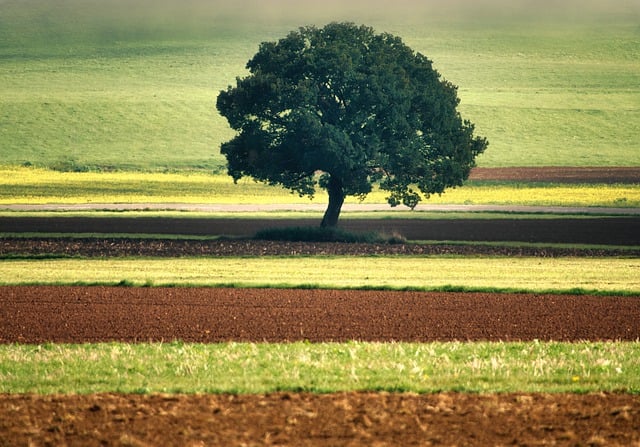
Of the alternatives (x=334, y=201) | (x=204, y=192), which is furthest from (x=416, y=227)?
(x=204, y=192)

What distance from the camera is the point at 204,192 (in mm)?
79250

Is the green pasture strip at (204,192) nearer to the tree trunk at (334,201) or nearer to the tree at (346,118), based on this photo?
the tree at (346,118)

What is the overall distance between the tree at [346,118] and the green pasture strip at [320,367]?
93.3 feet

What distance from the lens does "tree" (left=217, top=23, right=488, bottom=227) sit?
47.8 metres

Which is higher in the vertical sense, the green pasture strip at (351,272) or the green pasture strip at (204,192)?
the green pasture strip at (351,272)

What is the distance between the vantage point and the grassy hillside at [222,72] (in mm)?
105750

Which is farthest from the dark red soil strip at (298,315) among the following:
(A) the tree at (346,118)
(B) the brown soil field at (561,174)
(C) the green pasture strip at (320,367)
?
(B) the brown soil field at (561,174)

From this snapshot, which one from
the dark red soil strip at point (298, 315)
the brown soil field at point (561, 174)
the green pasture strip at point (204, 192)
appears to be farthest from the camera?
the brown soil field at point (561, 174)

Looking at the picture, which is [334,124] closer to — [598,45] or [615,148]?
[615,148]

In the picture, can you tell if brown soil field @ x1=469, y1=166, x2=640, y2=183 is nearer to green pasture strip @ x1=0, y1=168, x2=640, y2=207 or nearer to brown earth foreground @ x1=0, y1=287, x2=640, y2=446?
green pasture strip @ x1=0, y1=168, x2=640, y2=207

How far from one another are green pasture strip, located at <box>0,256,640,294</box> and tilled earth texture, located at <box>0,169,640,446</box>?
1633mm

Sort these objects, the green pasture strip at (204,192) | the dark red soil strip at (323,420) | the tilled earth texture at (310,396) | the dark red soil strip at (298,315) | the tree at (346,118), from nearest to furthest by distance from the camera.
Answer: the dark red soil strip at (323,420), the tilled earth texture at (310,396), the dark red soil strip at (298,315), the tree at (346,118), the green pasture strip at (204,192)

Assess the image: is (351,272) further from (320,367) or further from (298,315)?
(320,367)

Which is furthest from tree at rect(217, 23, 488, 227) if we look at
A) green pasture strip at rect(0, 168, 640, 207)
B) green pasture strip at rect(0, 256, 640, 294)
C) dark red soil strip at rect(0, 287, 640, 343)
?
green pasture strip at rect(0, 168, 640, 207)
